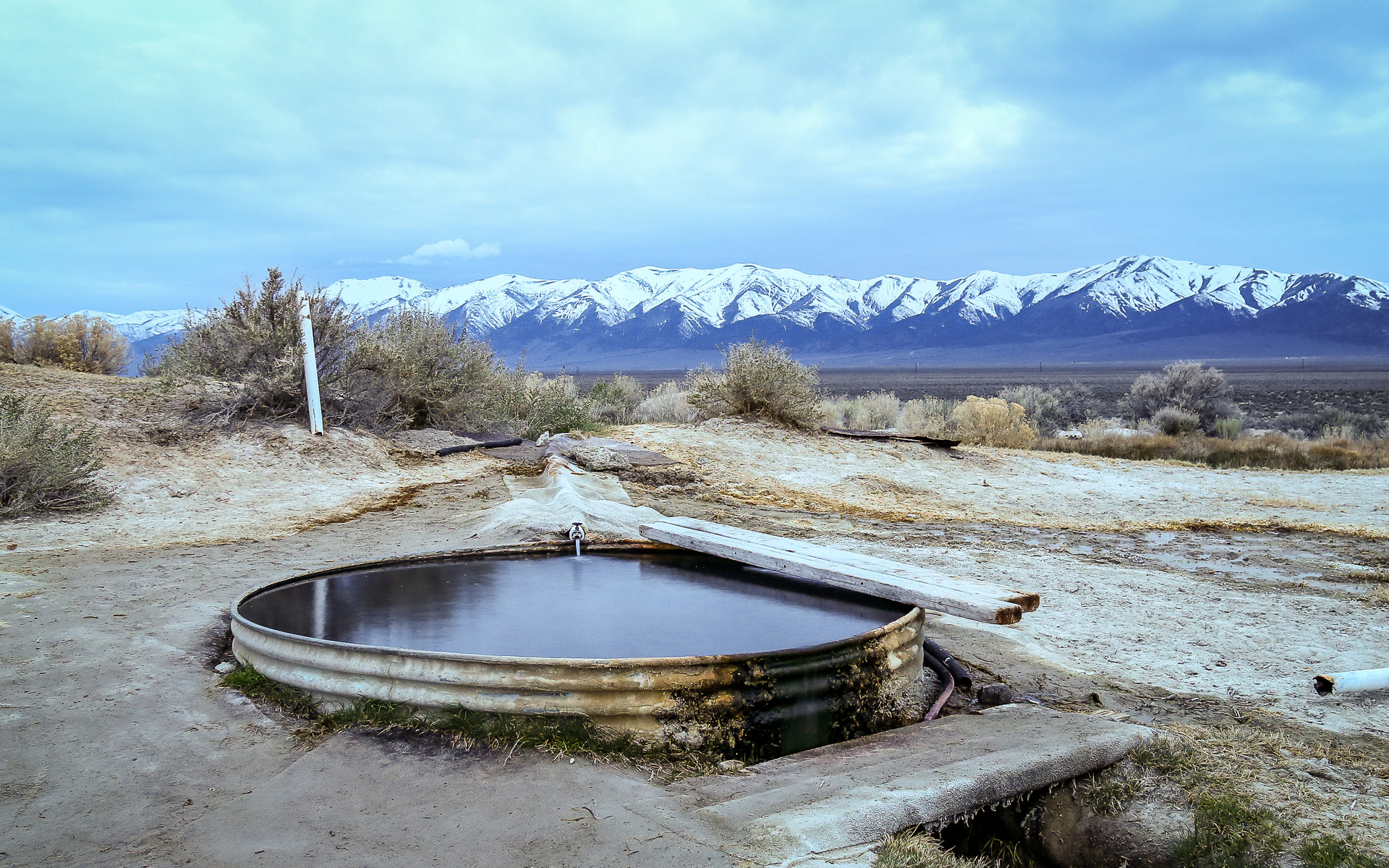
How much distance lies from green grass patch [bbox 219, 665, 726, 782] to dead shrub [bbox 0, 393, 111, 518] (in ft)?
16.7

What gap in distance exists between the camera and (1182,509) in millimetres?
9852

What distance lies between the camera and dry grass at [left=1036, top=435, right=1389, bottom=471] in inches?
548

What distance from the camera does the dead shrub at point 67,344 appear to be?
46.5 ft

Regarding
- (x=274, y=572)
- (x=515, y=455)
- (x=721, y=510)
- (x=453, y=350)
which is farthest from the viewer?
(x=453, y=350)

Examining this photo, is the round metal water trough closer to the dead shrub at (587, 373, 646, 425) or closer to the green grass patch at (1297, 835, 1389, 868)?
the green grass patch at (1297, 835, 1389, 868)

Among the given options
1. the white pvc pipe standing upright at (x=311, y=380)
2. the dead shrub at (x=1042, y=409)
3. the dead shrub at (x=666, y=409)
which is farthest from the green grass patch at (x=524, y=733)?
the dead shrub at (x=1042, y=409)

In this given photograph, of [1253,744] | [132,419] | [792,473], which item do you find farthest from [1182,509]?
[132,419]

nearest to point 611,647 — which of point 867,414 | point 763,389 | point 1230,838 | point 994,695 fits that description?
point 994,695

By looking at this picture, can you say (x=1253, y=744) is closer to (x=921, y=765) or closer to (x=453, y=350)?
(x=921, y=765)

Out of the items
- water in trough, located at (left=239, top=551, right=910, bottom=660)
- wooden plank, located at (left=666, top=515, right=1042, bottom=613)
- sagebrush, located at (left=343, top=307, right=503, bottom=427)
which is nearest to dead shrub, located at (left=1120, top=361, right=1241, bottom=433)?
sagebrush, located at (left=343, top=307, right=503, bottom=427)

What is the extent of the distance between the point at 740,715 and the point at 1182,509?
346 inches

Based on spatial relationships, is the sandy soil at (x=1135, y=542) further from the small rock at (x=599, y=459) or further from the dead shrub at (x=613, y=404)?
the dead shrub at (x=613, y=404)

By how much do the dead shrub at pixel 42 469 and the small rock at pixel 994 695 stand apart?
22.7ft

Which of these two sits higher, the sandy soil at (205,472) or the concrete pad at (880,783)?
the sandy soil at (205,472)
